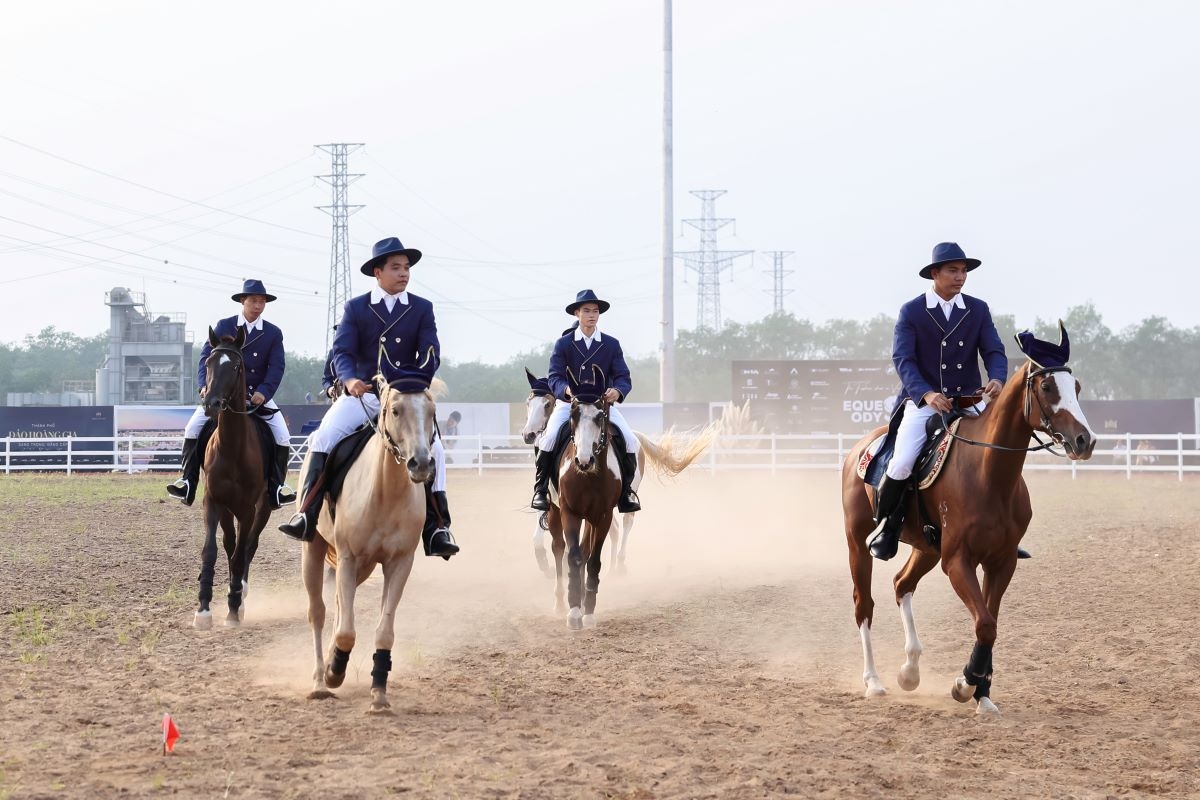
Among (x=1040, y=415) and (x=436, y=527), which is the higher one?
(x=1040, y=415)

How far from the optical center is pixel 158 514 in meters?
21.6

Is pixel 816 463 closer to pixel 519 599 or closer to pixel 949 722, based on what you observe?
pixel 519 599

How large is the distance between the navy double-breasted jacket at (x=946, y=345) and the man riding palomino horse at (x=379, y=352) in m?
3.17

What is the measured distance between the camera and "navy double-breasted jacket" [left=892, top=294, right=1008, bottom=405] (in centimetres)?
819

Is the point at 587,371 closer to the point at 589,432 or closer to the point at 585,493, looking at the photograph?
the point at 589,432

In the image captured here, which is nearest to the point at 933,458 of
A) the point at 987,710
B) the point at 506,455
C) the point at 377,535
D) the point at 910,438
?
the point at 910,438

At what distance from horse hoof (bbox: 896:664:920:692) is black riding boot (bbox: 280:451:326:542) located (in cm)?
391

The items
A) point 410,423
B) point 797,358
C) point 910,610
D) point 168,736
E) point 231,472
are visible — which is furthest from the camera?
point 797,358

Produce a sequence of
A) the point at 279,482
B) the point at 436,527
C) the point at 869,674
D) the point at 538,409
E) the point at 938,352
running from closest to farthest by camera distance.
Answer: the point at 436,527 → the point at 869,674 → the point at 938,352 → the point at 279,482 → the point at 538,409

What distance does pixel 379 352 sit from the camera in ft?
25.9

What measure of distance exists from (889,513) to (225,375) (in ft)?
18.9

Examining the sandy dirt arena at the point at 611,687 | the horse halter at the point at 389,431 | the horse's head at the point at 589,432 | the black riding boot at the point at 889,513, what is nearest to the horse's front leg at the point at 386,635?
the sandy dirt arena at the point at 611,687

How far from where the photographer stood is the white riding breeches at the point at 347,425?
786 centimetres

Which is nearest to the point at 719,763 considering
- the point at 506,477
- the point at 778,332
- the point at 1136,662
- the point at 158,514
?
the point at 1136,662
